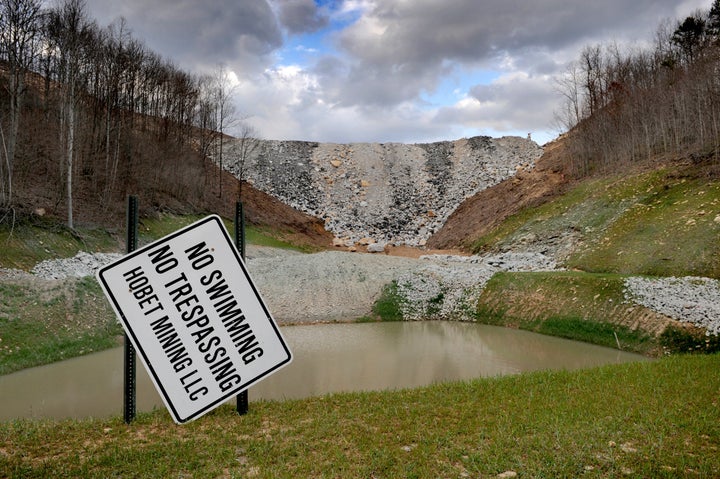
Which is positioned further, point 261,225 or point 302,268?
point 261,225

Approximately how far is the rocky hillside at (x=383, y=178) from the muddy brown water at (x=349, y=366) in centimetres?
2798

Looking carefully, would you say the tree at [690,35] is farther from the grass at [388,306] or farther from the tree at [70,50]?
the tree at [70,50]

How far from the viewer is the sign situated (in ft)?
13.1

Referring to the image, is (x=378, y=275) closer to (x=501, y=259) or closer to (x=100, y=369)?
(x=501, y=259)

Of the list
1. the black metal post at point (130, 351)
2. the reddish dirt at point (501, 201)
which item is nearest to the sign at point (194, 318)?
the black metal post at point (130, 351)

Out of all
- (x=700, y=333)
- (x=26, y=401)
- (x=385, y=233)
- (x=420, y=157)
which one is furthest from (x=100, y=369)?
(x=420, y=157)

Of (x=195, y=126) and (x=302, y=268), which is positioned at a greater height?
(x=195, y=126)

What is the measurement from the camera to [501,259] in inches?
1284

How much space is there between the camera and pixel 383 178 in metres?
62.9

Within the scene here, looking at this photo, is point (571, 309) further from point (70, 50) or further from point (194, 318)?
point (70, 50)

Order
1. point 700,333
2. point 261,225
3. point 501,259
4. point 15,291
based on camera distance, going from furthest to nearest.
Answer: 1. point 261,225
2. point 501,259
3. point 15,291
4. point 700,333

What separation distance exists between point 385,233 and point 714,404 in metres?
43.5

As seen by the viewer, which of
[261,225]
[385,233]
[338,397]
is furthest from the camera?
[385,233]

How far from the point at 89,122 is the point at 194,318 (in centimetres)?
3854
